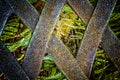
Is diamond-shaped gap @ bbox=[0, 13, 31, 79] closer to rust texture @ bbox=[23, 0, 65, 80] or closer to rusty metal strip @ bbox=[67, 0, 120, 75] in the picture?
rust texture @ bbox=[23, 0, 65, 80]

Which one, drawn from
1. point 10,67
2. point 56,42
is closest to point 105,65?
point 56,42

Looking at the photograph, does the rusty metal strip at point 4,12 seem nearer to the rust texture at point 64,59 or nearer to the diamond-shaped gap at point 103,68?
the rust texture at point 64,59

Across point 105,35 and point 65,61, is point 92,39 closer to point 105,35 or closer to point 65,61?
point 105,35

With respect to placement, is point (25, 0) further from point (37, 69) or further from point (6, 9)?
point (37, 69)

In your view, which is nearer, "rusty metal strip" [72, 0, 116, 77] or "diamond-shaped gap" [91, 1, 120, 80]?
"rusty metal strip" [72, 0, 116, 77]

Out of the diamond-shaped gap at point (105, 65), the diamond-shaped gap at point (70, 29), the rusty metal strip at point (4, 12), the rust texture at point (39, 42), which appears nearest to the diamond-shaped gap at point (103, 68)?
the diamond-shaped gap at point (105, 65)

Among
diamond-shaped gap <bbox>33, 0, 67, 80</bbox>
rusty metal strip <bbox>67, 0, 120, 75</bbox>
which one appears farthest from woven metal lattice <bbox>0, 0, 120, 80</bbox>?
diamond-shaped gap <bbox>33, 0, 67, 80</bbox>
